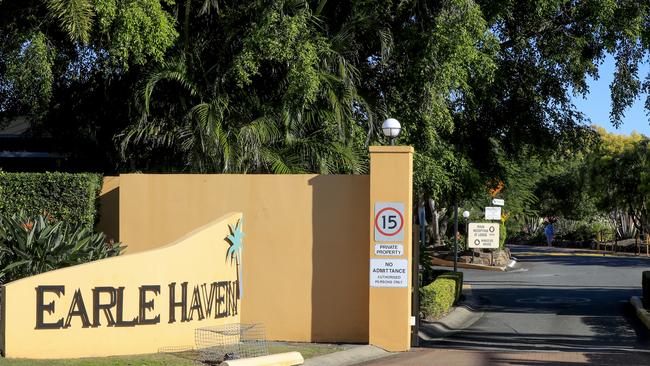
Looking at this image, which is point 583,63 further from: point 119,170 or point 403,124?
point 119,170

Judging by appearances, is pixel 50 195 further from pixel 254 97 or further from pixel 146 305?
pixel 254 97

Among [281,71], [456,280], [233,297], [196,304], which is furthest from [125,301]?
[456,280]

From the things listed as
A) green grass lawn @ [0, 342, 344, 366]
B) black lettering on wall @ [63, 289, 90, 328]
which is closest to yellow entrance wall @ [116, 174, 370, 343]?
green grass lawn @ [0, 342, 344, 366]

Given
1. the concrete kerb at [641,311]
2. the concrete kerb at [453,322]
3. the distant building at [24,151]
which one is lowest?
the concrete kerb at [453,322]

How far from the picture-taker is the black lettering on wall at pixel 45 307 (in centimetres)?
1099

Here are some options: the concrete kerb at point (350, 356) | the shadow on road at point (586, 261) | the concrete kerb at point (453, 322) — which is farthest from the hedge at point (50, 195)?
the shadow on road at point (586, 261)

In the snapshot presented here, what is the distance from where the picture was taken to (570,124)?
900 inches

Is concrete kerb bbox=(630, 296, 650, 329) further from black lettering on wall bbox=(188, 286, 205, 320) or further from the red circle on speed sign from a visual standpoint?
black lettering on wall bbox=(188, 286, 205, 320)

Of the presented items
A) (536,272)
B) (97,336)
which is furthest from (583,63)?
(536,272)

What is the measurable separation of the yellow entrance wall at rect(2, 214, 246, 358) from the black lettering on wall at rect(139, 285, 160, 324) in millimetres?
19

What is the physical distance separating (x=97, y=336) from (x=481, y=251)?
1185 inches

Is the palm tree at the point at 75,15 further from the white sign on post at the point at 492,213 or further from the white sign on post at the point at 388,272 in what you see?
the white sign on post at the point at 492,213

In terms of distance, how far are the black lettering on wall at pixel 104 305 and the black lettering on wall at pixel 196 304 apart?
5.03ft

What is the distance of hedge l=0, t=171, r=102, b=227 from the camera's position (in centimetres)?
1582
